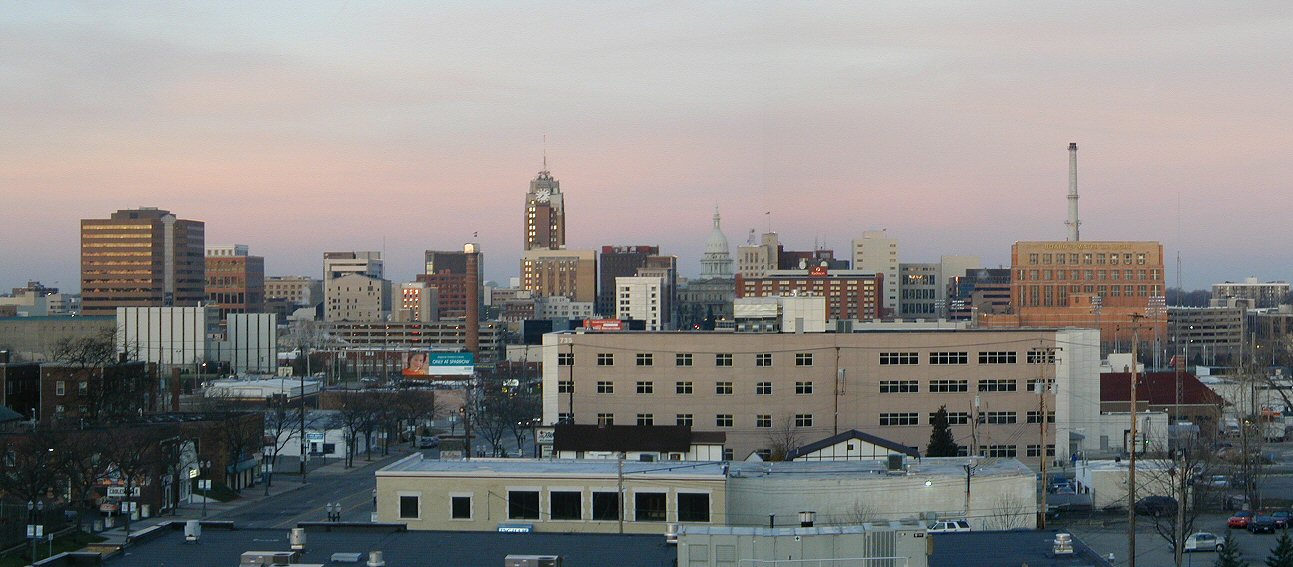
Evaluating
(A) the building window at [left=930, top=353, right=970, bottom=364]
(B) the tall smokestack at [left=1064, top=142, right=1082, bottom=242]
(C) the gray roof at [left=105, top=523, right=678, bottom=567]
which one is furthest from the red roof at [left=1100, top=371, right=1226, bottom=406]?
(B) the tall smokestack at [left=1064, top=142, right=1082, bottom=242]

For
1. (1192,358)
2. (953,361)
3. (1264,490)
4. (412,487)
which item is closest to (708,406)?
(953,361)

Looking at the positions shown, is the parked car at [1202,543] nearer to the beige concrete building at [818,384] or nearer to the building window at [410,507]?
the beige concrete building at [818,384]

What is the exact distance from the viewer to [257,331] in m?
139

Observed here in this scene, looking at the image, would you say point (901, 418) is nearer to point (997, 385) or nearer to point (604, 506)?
point (997, 385)

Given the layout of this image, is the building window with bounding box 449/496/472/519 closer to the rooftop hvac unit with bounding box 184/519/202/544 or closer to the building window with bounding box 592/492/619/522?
the building window with bounding box 592/492/619/522

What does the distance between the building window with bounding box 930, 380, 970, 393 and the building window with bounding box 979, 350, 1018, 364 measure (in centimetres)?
112

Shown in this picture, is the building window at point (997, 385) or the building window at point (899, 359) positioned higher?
the building window at point (899, 359)

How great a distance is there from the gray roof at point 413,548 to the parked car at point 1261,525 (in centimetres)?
2812

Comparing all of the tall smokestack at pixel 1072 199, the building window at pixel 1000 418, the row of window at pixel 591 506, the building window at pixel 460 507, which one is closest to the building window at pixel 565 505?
the row of window at pixel 591 506

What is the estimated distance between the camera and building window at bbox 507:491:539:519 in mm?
34375

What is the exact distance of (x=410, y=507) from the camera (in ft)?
116

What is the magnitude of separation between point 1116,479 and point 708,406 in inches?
643

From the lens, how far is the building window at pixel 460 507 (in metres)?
34.8

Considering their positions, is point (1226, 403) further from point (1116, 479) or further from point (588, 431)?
point (588, 431)
